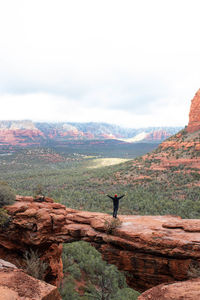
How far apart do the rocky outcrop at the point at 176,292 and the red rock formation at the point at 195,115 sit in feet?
187

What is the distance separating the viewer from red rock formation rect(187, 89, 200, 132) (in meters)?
56.0

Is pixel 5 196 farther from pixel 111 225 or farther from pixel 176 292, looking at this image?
pixel 176 292

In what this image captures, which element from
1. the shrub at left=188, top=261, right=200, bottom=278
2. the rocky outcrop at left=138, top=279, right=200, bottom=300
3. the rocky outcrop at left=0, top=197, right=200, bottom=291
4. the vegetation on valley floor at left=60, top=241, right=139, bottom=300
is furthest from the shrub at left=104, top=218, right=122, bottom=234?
the vegetation on valley floor at left=60, top=241, right=139, bottom=300

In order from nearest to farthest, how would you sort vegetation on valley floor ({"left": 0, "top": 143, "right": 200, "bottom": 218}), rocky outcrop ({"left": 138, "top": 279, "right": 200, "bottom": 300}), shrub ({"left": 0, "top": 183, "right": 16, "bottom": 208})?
rocky outcrop ({"left": 138, "top": 279, "right": 200, "bottom": 300}) < shrub ({"left": 0, "top": 183, "right": 16, "bottom": 208}) < vegetation on valley floor ({"left": 0, "top": 143, "right": 200, "bottom": 218})

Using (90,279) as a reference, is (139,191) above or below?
above

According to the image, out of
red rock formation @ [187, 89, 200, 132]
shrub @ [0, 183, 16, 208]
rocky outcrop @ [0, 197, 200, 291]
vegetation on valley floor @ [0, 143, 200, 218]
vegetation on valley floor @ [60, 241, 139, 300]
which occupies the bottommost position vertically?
vegetation on valley floor @ [60, 241, 139, 300]

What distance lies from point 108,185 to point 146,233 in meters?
32.4

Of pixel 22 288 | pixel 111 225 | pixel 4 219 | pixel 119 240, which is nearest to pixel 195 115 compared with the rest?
pixel 111 225

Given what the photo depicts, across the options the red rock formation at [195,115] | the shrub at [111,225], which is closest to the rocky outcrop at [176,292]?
the shrub at [111,225]

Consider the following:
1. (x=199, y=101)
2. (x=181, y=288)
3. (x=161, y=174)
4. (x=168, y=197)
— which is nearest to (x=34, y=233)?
(x=181, y=288)

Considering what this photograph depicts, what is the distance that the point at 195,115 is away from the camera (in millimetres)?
57344

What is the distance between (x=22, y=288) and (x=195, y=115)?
64.2 metres

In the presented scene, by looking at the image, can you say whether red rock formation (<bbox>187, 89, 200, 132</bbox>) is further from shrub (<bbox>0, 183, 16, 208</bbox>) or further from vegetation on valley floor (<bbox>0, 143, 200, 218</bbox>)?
shrub (<bbox>0, 183, 16, 208</bbox>)

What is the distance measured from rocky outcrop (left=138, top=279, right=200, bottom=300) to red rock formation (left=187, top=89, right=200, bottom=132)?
56948mm
